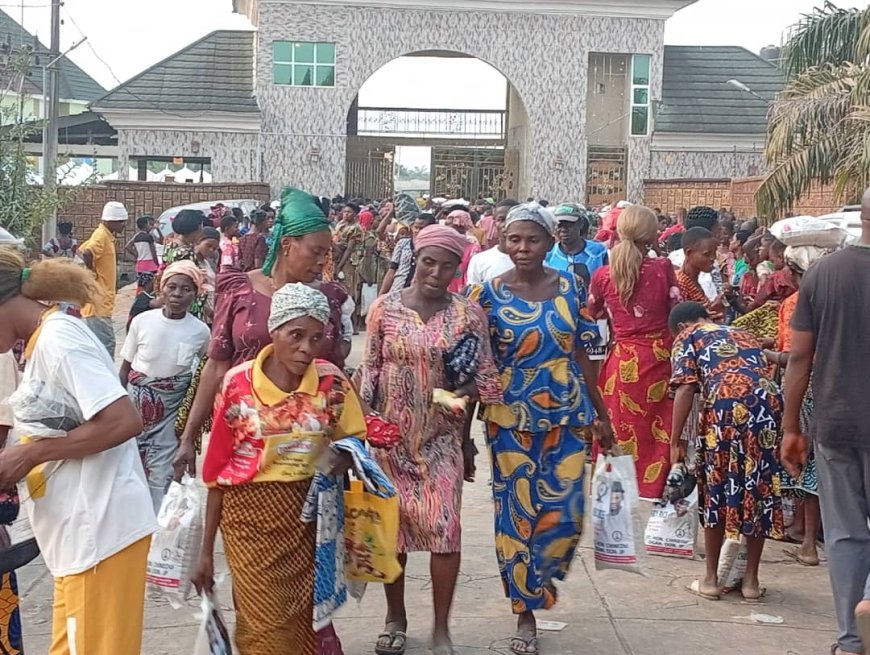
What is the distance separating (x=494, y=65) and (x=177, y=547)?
27.4 metres

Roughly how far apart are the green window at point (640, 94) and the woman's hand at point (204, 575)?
28147 mm

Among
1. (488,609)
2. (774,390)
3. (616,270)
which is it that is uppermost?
(616,270)

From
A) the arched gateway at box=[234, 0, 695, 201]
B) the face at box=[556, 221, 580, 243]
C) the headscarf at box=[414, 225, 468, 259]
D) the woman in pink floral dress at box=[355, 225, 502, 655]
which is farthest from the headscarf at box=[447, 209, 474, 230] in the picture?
the arched gateway at box=[234, 0, 695, 201]

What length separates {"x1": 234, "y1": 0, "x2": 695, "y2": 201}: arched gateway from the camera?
29.8 metres

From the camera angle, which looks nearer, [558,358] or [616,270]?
[558,358]

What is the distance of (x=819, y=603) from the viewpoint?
19.3 feet

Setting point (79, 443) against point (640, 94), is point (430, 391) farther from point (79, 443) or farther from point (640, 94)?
point (640, 94)

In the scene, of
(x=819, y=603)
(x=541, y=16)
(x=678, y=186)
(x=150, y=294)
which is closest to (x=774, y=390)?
(x=819, y=603)

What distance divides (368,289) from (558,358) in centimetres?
1142

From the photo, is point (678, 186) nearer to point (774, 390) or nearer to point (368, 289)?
point (368, 289)

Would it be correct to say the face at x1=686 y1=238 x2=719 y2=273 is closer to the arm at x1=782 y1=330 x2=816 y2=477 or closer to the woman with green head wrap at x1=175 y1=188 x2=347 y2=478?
the arm at x1=782 y1=330 x2=816 y2=477

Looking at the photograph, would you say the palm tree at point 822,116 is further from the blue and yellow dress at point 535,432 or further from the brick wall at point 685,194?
the blue and yellow dress at point 535,432

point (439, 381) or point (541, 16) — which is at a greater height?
point (541, 16)

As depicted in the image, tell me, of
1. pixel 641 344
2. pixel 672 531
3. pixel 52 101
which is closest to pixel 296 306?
pixel 672 531
